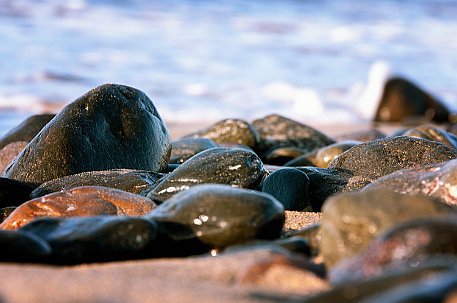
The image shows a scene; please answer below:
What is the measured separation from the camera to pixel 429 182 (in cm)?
316

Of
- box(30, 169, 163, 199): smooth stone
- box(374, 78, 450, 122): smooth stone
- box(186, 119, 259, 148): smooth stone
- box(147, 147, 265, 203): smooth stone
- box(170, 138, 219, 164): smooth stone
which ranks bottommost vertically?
box(374, 78, 450, 122): smooth stone

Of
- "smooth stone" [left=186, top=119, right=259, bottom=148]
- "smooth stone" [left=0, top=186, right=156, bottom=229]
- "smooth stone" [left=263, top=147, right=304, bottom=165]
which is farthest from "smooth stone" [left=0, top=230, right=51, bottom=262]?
"smooth stone" [left=186, top=119, right=259, bottom=148]

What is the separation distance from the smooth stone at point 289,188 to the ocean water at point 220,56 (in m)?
4.87

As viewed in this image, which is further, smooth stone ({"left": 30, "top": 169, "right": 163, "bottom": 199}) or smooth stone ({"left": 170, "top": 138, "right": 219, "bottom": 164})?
smooth stone ({"left": 170, "top": 138, "right": 219, "bottom": 164})

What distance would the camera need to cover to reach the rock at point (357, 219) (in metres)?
2.47

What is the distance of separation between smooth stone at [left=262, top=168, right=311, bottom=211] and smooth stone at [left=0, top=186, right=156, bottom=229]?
686mm

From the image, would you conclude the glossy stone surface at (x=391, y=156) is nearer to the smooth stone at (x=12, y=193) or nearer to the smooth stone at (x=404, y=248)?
the smooth stone at (x=12, y=193)

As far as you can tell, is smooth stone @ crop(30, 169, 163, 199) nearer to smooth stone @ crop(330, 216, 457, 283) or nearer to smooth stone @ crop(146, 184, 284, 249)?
smooth stone @ crop(146, 184, 284, 249)

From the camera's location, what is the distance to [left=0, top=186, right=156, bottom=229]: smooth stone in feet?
10.7

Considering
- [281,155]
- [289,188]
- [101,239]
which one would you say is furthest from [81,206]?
[281,155]

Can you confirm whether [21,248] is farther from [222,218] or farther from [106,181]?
[106,181]

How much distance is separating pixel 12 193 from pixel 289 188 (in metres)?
1.34

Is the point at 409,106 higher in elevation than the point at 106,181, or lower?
lower

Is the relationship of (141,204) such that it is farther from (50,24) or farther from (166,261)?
(50,24)
